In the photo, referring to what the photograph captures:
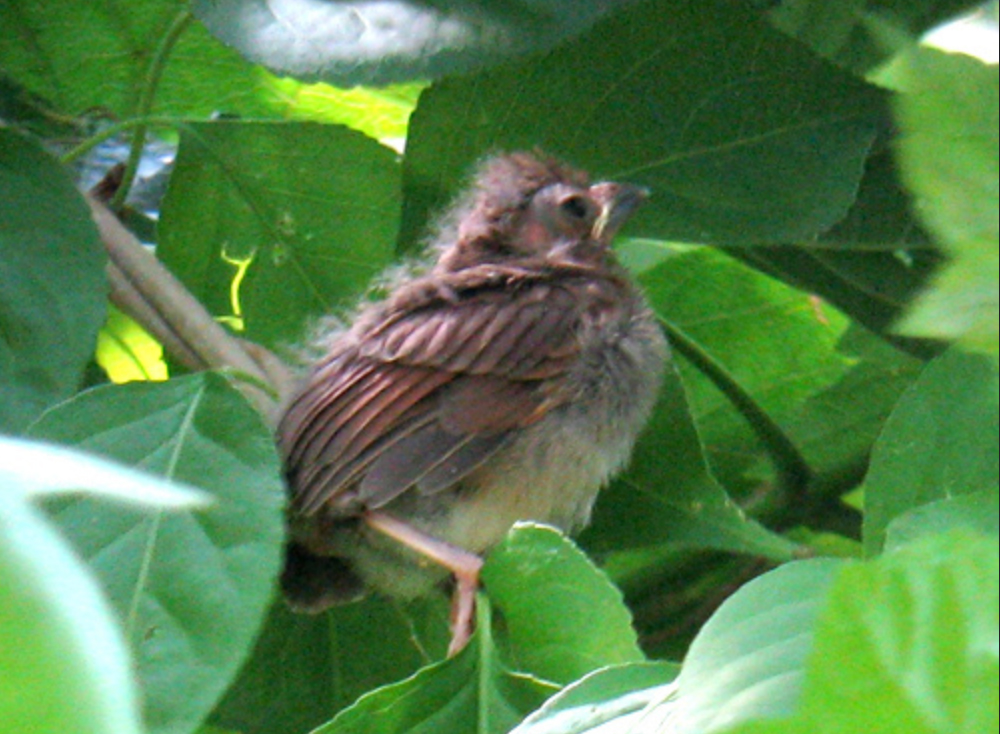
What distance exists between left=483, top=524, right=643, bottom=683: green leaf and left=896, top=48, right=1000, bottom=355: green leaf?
74cm

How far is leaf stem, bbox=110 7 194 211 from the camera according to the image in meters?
1.58

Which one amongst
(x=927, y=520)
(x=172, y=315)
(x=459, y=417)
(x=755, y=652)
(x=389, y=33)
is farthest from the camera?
(x=459, y=417)

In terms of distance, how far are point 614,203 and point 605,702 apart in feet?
3.34

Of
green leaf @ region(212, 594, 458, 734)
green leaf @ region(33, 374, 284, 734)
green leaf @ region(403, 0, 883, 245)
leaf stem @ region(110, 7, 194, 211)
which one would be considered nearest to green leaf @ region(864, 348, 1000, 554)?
green leaf @ region(33, 374, 284, 734)

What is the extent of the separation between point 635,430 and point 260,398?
16.9 inches

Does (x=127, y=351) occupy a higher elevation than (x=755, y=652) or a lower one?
lower

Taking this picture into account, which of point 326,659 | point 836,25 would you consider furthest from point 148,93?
point 836,25

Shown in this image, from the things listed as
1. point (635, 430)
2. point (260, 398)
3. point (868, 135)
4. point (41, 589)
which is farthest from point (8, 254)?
A: point (41, 589)

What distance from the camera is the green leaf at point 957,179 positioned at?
24 centimetres

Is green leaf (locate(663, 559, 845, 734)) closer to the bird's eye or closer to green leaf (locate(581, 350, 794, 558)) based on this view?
green leaf (locate(581, 350, 794, 558))

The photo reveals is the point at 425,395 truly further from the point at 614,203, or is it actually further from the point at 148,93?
the point at 148,93

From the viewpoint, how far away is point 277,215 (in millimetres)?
1633

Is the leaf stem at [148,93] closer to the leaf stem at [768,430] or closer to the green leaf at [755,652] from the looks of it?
the leaf stem at [768,430]

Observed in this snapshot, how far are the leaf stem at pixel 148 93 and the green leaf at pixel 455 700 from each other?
785mm
